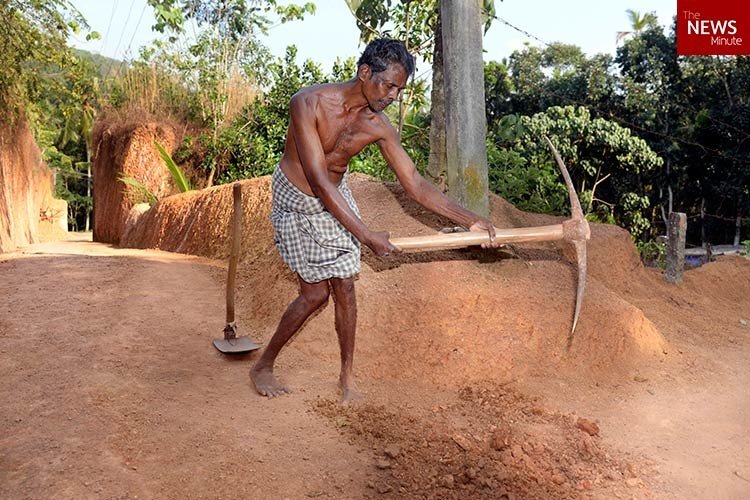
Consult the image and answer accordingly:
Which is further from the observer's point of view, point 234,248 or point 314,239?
point 234,248

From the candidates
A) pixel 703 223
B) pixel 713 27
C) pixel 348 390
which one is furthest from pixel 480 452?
pixel 703 223

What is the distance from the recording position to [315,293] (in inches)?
123

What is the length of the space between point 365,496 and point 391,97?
5.71 ft

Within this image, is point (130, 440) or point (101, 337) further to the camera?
point (101, 337)

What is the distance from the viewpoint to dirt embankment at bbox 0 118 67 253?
9.24 metres

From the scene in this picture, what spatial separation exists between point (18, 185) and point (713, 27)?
1085cm

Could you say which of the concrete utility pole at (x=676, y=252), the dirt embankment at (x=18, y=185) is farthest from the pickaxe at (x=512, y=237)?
the dirt embankment at (x=18, y=185)

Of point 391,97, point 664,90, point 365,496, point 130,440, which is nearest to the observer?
point 365,496

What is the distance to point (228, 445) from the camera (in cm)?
266

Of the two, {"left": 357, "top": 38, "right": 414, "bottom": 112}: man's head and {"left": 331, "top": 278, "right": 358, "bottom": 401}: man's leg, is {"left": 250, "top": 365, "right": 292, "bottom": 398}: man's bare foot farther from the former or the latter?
{"left": 357, "top": 38, "right": 414, "bottom": 112}: man's head

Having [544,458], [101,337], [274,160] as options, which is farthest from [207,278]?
[274,160]

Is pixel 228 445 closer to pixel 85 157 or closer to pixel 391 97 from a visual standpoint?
pixel 391 97

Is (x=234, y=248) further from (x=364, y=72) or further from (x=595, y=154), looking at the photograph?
(x=595, y=154)

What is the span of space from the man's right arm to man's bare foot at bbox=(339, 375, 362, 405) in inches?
30.2
